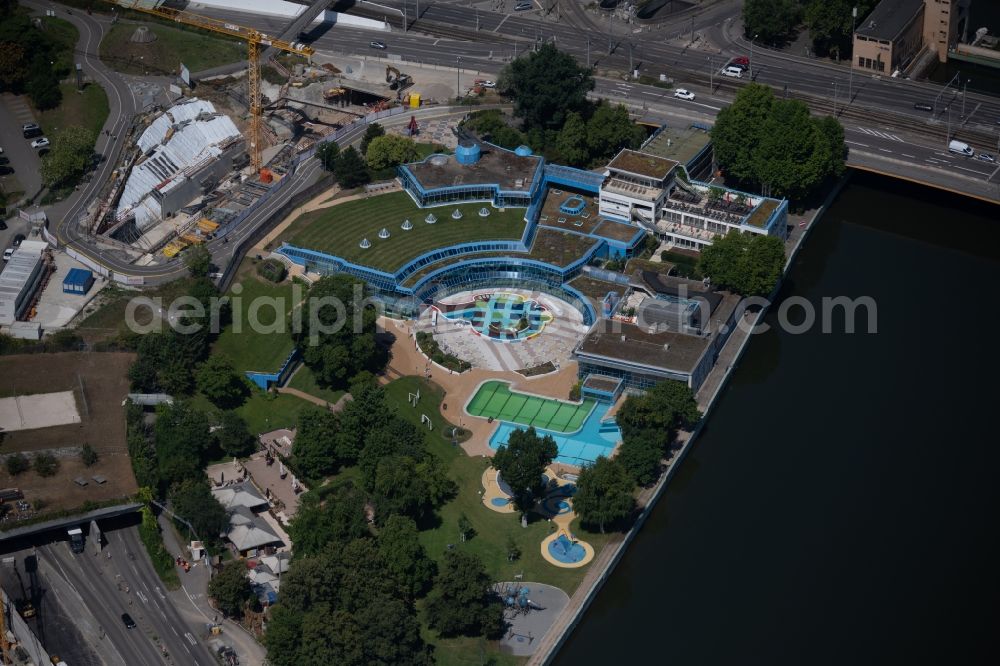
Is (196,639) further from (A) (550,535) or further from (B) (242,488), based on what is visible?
(A) (550,535)

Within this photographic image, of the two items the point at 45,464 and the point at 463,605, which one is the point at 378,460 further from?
the point at 45,464

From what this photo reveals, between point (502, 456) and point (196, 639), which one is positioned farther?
point (502, 456)

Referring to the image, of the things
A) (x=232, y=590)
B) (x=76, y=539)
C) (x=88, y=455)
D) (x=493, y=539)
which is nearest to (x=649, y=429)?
(x=493, y=539)

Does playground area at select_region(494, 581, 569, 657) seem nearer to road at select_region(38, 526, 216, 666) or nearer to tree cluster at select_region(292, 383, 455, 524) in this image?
tree cluster at select_region(292, 383, 455, 524)

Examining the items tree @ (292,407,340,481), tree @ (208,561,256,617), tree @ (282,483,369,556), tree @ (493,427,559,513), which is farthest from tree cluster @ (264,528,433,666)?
tree @ (292,407,340,481)

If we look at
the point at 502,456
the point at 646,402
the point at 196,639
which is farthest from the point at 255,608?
the point at 646,402

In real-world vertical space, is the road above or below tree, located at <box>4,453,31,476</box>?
below
